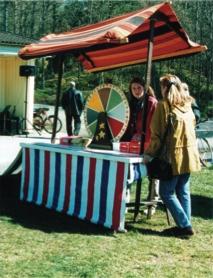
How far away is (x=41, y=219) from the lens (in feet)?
21.4

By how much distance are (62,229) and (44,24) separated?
60934 millimetres

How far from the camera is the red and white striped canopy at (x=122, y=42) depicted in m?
6.12

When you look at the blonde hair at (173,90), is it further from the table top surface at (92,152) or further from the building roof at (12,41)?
the building roof at (12,41)

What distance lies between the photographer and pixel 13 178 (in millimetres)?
8391

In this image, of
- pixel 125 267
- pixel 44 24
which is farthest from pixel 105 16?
pixel 125 267

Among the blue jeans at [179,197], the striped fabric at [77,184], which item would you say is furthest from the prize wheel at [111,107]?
the blue jeans at [179,197]

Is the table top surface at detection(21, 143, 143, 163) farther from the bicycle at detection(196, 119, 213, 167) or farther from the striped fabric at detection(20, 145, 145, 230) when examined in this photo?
the bicycle at detection(196, 119, 213, 167)

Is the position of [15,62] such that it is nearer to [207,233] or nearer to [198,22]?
[207,233]

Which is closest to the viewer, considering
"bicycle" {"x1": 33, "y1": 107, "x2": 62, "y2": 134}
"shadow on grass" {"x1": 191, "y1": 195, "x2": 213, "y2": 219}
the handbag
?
the handbag

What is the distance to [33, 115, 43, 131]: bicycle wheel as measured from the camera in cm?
1950

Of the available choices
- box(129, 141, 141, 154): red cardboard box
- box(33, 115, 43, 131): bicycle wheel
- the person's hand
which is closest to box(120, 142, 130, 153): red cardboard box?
box(129, 141, 141, 154): red cardboard box

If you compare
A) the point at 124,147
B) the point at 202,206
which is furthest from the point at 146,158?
the point at 202,206

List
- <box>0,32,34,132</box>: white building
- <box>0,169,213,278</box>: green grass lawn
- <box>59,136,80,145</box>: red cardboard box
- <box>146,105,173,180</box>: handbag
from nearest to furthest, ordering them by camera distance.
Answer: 1. <box>0,169,213,278</box>: green grass lawn
2. <box>146,105,173,180</box>: handbag
3. <box>59,136,80,145</box>: red cardboard box
4. <box>0,32,34,132</box>: white building

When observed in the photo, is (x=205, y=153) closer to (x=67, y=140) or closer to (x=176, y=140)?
(x=67, y=140)
